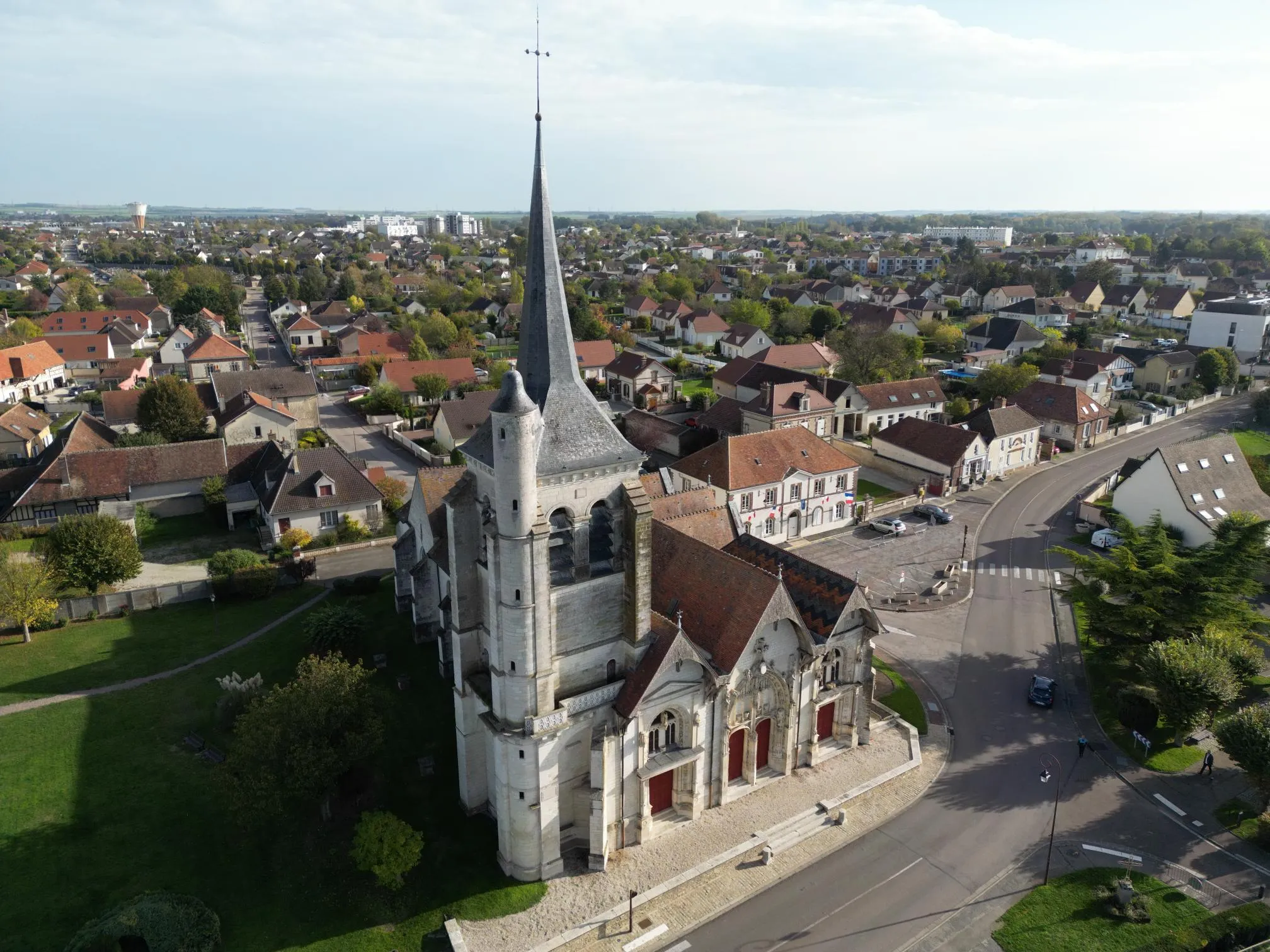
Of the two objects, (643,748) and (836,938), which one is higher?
(643,748)

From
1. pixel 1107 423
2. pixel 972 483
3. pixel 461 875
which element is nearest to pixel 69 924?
pixel 461 875

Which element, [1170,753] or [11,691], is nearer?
[1170,753]

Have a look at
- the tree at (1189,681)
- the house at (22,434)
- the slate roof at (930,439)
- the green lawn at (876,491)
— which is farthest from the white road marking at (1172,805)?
the house at (22,434)

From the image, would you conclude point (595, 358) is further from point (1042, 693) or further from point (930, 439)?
point (1042, 693)

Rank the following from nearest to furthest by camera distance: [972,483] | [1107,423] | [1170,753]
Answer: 1. [1170,753]
2. [972,483]
3. [1107,423]

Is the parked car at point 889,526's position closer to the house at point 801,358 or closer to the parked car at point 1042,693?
the parked car at point 1042,693

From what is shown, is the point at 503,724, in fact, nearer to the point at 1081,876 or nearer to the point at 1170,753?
the point at 1081,876
